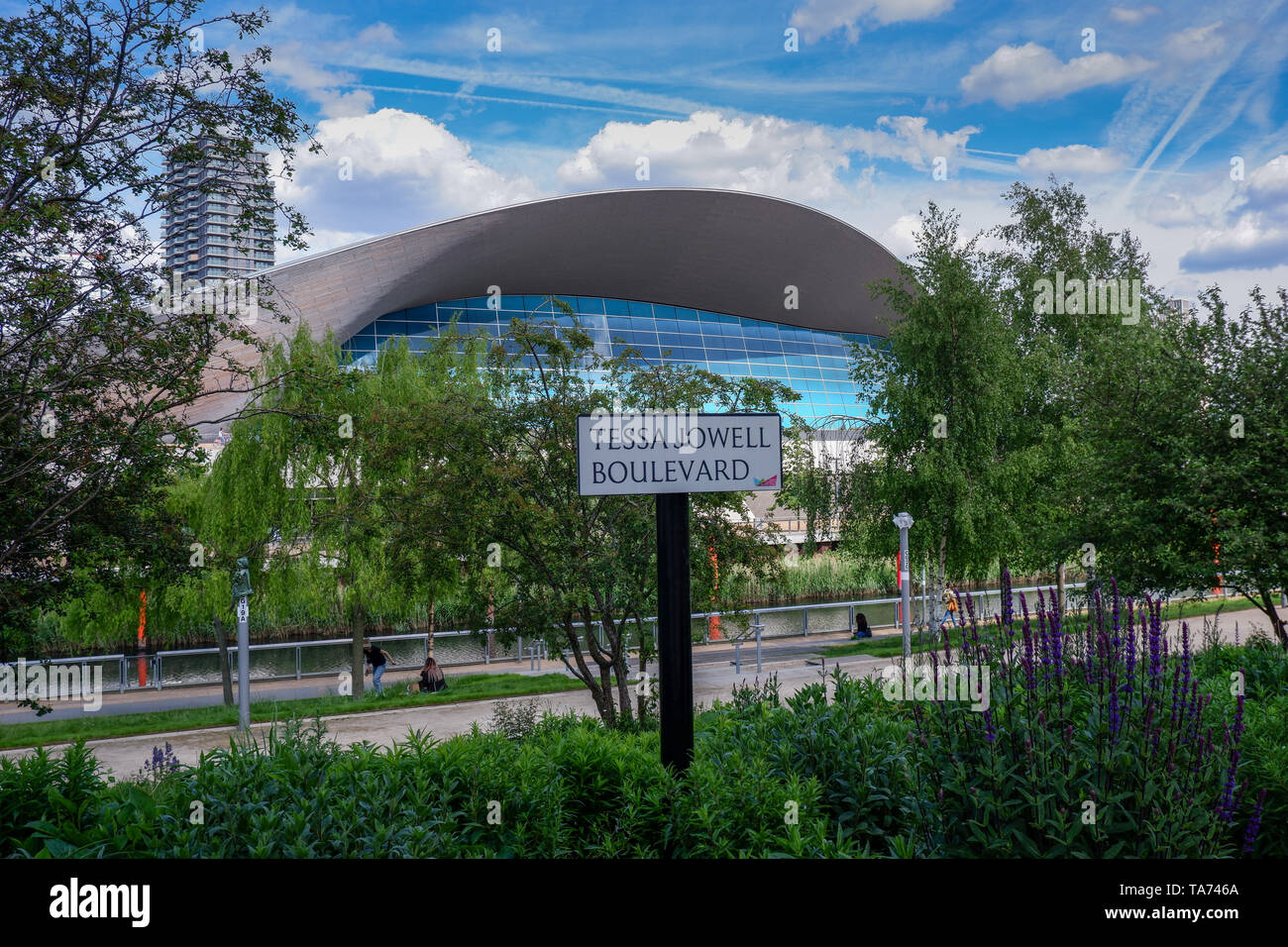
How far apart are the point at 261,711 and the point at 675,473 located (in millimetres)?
12548

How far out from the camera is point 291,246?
8.00 meters

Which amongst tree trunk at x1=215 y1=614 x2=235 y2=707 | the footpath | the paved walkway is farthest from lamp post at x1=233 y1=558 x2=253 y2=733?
tree trunk at x1=215 y1=614 x2=235 y2=707

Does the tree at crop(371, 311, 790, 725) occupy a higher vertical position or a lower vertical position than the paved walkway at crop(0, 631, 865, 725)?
higher

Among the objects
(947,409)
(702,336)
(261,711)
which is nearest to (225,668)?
(261,711)

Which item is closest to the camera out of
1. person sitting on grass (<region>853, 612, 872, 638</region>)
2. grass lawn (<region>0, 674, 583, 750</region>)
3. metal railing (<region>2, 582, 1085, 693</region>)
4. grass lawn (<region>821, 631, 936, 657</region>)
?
grass lawn (<region>0, 674, 583, 750</region>)

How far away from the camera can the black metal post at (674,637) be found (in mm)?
3547

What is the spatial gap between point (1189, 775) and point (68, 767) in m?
4.46

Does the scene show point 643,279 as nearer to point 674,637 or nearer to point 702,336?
point 702,336

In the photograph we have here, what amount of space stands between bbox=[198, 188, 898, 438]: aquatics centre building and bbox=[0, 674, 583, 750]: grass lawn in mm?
19614

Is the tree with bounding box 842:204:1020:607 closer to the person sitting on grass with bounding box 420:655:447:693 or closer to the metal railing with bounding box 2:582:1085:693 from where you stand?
the metal railing with bounding box 2:582:1085:693

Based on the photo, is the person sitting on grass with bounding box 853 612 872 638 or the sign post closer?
the sign post

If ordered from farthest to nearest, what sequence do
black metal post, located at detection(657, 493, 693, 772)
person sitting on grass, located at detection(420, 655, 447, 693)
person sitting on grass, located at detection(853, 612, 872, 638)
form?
person sitting on grass, located at detection(853, 612, 872, 638), person sitting on grass, located at detection(420, 655, 447, 693), black metal post, located at detection(657, 493, 693, 772)

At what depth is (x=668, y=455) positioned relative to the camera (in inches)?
145

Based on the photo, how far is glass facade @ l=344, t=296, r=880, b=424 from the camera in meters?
43.8
